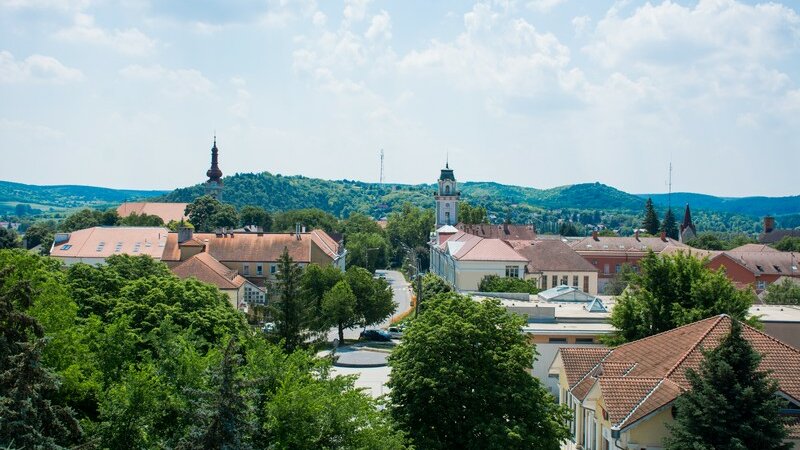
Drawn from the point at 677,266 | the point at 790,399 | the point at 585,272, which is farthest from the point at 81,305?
the point at 585,272

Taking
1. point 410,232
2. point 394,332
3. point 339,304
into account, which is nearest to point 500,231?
point 410,232

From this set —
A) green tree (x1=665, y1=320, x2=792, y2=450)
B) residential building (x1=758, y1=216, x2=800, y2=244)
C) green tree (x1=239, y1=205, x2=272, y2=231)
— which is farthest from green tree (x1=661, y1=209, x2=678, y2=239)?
green tree (x1=665, y1=320, x2=792, y2=450)

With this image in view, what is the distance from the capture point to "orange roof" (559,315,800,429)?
23891 millimetres

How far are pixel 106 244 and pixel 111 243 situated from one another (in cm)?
48

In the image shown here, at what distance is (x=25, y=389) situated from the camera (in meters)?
19.1

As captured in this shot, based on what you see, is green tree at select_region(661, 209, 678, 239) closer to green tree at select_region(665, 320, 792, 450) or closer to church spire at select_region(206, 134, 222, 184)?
church spire at select_region(206, 134, 222, 184)

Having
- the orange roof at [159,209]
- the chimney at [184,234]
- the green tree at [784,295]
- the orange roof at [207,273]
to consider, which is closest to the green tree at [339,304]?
the orange roof at [207,273]

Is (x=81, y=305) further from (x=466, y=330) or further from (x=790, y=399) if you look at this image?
(x=790, y=399)

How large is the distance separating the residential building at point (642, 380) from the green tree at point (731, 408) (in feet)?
3.75

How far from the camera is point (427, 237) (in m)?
146

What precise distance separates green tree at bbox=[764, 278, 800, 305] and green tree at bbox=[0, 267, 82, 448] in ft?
185

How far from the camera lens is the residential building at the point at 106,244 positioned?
8350cm

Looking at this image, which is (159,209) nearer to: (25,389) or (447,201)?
(447,201)

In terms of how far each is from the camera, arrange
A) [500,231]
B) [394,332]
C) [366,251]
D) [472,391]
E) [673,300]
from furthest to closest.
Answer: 1. [366,251]
2. [500,231]
3. [394,332]
4. [673,300]
5. [472,391]
